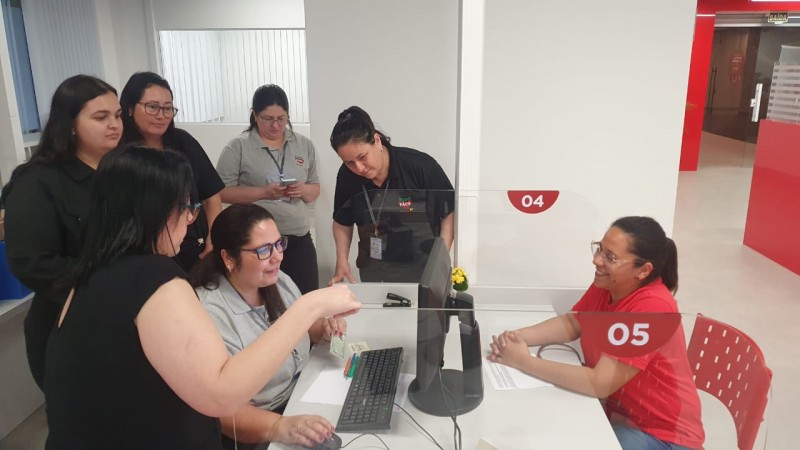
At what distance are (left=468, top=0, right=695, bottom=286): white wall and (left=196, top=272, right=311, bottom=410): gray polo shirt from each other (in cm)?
179

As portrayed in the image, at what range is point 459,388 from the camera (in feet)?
4.91

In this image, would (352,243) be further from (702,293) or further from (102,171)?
(702,293)

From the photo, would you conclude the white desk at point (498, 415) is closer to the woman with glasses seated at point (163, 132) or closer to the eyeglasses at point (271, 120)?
the woman with glasses seated at point (163, 132)

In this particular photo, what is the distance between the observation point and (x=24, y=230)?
1.78 m

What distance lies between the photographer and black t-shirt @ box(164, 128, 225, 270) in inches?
94.3

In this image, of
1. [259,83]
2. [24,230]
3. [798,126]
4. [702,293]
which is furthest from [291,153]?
[798,126]

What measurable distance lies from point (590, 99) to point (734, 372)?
1.88 metres

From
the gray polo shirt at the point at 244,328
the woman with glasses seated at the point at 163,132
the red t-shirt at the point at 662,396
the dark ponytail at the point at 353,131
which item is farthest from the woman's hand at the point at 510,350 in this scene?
the woman with glasses seated at the point at 163,132

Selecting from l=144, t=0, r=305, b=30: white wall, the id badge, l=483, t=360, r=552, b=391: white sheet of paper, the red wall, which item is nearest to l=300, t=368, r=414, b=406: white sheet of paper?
l=483, t=360, r=552, b=391: white sheet of paper

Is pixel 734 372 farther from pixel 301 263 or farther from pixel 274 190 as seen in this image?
pixel 274 190

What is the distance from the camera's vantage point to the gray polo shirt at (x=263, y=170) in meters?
2.91

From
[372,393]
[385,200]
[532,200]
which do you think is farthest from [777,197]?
[372,393]

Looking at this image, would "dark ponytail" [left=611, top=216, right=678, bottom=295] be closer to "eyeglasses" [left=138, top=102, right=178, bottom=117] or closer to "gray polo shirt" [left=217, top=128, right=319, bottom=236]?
"gray polo shirt" [left=217, top=128, right=319, bottom=236]

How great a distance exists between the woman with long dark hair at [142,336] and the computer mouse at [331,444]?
29cm
